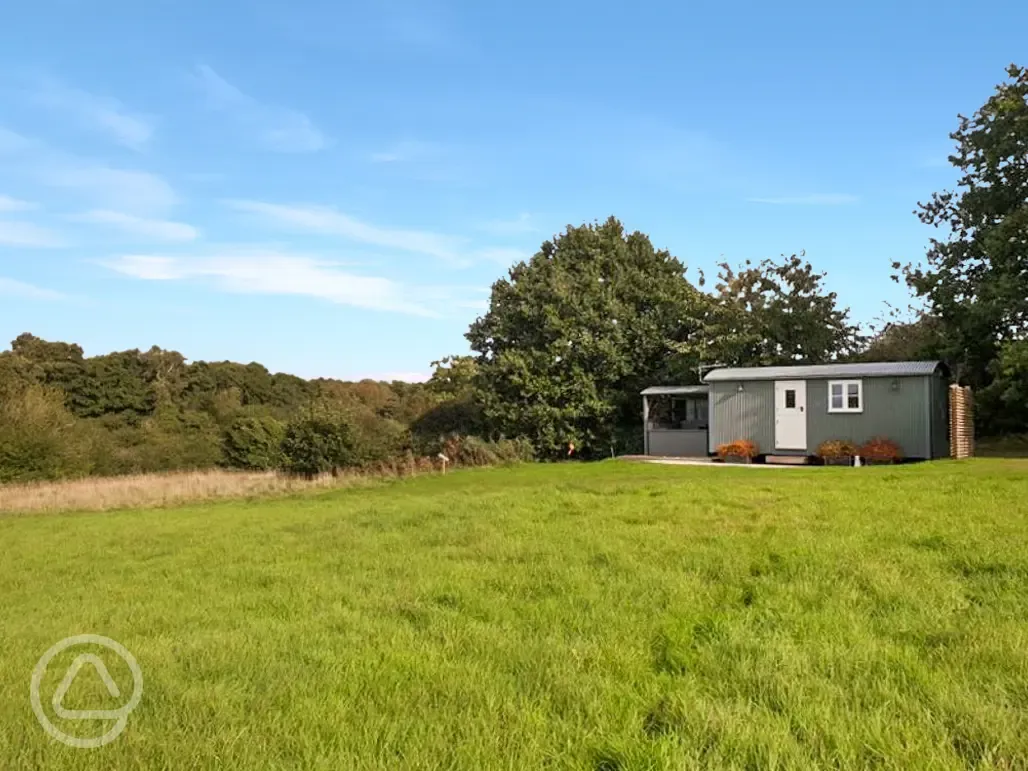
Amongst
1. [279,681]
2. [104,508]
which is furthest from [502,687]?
[104,508]

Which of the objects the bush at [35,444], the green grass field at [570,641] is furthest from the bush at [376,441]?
the green grass field at [570,641]

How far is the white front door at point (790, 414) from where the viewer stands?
20016 mm

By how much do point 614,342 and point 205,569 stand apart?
21.8 metres

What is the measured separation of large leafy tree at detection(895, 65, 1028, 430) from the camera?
65.6ft

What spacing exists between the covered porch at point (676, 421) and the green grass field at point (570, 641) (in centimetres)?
1454

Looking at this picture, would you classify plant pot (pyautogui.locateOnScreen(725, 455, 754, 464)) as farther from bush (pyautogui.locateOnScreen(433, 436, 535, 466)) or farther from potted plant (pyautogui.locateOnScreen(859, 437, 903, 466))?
bush (pyautogui.locateOnScreen(433, 436, 535, 466))

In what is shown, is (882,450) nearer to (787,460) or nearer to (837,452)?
(837,452)

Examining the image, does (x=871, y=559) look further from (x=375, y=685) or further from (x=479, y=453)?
(x=479, y=453)

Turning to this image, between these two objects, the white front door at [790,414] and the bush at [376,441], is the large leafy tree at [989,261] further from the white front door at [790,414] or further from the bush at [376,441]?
the bush at [376,441]

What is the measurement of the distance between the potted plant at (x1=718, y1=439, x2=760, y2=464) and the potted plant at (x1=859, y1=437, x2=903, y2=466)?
9.10 feet

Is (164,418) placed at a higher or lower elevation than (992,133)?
lower

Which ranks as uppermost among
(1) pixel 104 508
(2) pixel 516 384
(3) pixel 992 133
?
(3) pixel 992 133

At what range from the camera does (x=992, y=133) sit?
21.1 m

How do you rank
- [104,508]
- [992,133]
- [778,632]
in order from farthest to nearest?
[992,133] → [104,508] → [778,632]
